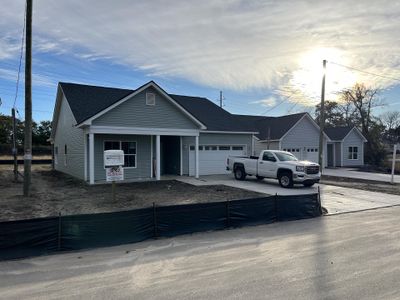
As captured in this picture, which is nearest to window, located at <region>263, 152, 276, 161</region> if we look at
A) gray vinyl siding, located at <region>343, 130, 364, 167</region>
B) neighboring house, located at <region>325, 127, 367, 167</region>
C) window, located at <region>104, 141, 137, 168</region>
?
window, located at <region>104, 141, 137, 168</region>

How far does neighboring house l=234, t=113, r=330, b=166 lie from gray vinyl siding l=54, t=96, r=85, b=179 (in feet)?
53.3

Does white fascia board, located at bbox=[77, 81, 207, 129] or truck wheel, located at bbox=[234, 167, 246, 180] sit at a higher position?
white fascia board, located at bbox=[77, 81, 207, 129]

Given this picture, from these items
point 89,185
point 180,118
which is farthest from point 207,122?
point 89,185

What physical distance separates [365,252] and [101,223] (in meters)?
5.89

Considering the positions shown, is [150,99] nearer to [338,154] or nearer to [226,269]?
[226,269]

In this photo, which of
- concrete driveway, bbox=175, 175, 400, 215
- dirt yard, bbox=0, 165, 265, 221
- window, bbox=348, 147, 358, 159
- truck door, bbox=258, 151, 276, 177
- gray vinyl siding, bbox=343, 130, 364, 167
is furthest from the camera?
window, bbox=348, 147, 358, 159

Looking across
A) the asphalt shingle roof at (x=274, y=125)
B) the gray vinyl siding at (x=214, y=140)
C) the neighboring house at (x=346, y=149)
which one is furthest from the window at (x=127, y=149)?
the neighboring house at (x=346, y=149)

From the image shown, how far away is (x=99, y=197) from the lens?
1484cm

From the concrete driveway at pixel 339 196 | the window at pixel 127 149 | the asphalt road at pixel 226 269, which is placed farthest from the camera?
the window at pixel 127 149

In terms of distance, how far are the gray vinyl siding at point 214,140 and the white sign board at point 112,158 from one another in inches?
448

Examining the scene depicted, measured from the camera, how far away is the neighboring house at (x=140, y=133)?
20.1 metres

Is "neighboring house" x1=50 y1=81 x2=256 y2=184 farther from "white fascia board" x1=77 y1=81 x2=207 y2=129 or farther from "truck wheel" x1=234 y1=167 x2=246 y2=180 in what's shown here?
"truck wheel" x1=234 y1=167 x2=246 y2=180

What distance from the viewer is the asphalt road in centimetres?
555

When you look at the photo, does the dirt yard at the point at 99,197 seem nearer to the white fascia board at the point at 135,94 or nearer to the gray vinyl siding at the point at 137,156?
the gray vinyl siding at the point at 137,156
